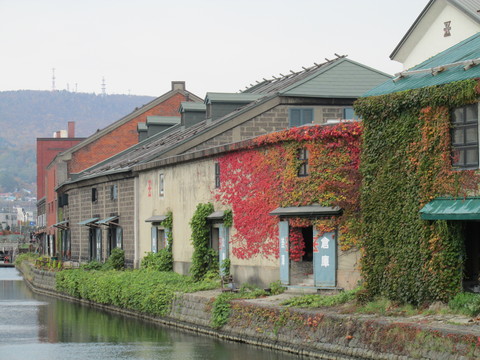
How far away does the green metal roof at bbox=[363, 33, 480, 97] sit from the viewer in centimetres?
2328

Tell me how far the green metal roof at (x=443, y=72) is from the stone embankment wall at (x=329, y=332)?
582 cm

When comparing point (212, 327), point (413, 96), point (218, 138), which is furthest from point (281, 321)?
point (218, 138)

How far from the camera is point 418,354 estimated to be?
19828mm

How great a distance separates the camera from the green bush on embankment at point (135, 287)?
3362cm

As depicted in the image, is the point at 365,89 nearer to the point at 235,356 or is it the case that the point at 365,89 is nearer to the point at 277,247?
the point at 277,247

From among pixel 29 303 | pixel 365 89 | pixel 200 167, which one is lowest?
pixel 29 303

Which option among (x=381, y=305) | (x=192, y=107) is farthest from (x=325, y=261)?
(x=192, y=107)

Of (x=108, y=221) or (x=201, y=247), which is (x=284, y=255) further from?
(x=108, y=221)

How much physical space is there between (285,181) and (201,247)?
7507 millimetres

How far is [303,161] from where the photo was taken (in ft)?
96.8

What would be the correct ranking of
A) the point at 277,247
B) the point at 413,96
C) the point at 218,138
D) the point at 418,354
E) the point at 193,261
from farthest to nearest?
the point at 218,138 < the point at 193,261 < the point at 277,247 < the point at 413,96 < the point at 418,354

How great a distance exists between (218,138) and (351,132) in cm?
1662

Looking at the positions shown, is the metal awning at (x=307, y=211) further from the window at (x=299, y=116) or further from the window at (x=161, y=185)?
the window at (x=161, y=185)

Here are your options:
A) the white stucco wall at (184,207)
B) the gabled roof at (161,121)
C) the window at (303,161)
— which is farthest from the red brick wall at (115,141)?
the window at (303,161)
